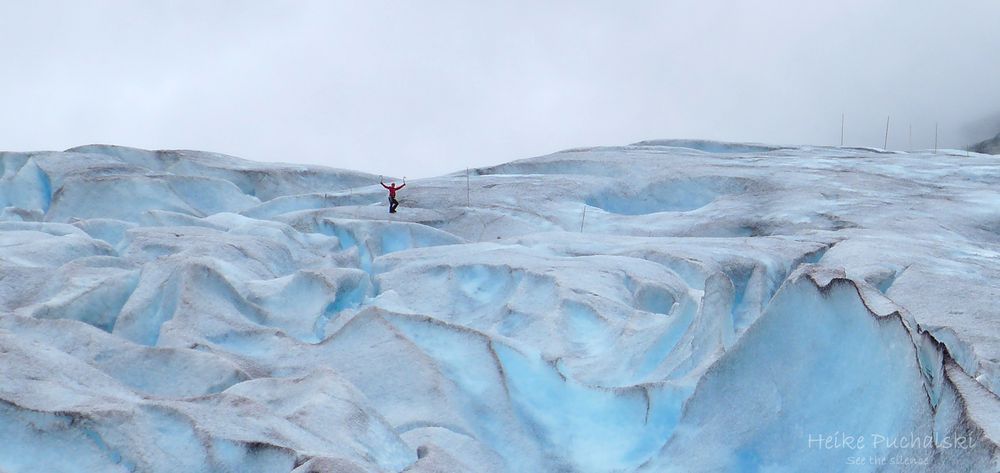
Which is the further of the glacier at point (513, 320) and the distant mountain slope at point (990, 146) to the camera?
the distant mountain slope at point (990, 146)

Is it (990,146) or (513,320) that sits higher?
(990,146)

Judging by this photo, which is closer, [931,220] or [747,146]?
[931,220]

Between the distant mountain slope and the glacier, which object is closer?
the glacier

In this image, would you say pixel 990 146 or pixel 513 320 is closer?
pixel 513 320

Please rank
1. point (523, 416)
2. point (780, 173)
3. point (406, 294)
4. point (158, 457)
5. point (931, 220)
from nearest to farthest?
Result: point (158, 457)
point (523, 416)
point (406, 294)
point (931, 220)
point (780, 173)

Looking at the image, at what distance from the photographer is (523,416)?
6.42 meters

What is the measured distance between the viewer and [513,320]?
8945mm

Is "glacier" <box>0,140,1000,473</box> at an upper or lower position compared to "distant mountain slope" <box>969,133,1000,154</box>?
lower

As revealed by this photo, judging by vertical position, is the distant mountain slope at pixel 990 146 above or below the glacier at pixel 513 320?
above

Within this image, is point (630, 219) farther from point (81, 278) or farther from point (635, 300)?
point (81, 278)

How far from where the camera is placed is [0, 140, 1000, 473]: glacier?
188 inches

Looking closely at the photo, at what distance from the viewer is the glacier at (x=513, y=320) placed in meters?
4.77

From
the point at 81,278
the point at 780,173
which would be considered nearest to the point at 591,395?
the point at 81,278

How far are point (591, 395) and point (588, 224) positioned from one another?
6.87 m
